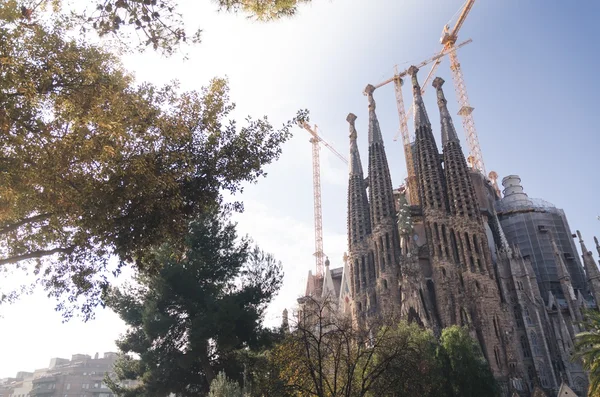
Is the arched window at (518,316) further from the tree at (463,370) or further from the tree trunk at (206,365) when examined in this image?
the tree trunk at (206,365)

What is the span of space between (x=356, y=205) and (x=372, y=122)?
1100 cm

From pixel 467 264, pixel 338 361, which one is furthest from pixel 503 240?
pixel 338 361

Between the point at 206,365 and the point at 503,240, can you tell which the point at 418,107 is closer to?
the point at 503,240

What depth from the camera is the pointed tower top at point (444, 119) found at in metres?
47.3

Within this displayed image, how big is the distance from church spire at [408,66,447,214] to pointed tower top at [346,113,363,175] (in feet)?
22.5

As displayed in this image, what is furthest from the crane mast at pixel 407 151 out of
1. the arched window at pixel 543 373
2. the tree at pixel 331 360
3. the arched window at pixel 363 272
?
the tree at pixel 331 360

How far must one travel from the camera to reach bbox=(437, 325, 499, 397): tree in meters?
24.6

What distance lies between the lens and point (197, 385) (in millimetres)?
19156

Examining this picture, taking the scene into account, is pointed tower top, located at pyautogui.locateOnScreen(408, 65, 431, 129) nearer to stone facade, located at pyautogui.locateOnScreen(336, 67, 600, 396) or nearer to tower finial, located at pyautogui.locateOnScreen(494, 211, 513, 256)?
stone facade, located at pyautogui.locateOnScreen(336, 67, 600, 396)

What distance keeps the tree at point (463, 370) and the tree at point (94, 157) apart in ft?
68.1

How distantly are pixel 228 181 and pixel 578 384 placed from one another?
40.0 m

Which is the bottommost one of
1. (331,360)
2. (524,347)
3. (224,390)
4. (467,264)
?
(224,390)

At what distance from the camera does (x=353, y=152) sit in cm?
5372

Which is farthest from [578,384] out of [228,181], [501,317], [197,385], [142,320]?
[228,181]
